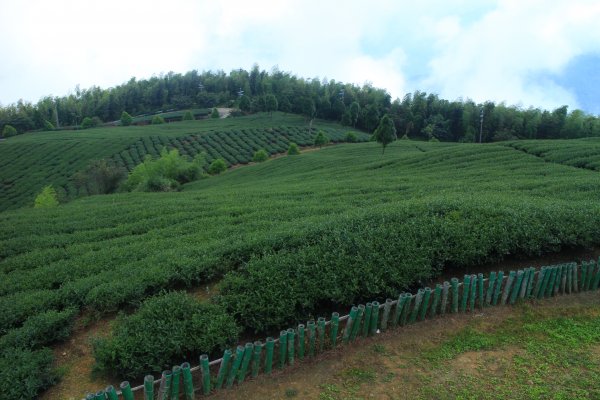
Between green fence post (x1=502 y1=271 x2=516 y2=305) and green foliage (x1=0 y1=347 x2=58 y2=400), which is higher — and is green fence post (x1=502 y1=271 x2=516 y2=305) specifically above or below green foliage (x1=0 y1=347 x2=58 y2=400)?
above

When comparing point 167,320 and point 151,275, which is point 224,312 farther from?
point 151,275

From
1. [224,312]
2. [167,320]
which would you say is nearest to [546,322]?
[224,312]

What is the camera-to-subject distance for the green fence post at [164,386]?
665 cm

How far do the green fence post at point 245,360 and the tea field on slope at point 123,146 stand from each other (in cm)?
5010

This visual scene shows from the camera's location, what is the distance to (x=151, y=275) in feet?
34.6

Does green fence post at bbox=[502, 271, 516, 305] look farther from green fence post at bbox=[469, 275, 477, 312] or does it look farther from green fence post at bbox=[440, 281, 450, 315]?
green fence post at bbox=[440, 281, 450, 315]

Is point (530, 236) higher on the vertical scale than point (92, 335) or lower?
higher

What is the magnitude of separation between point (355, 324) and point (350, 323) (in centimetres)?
13

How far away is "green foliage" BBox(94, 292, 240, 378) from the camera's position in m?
7.42

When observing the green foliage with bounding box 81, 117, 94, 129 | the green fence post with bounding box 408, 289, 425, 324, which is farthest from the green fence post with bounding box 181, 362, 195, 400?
the green foliage with bounding box 81, 117, 94, 129

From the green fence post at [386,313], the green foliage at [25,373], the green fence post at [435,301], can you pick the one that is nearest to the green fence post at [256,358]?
the green fence post at [386,313]

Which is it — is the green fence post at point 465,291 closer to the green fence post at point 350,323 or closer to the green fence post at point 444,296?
the green fence post at point 444,296

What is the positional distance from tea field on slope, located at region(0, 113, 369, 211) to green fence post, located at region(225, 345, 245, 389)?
50.1 meters

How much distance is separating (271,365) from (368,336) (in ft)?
7.47
